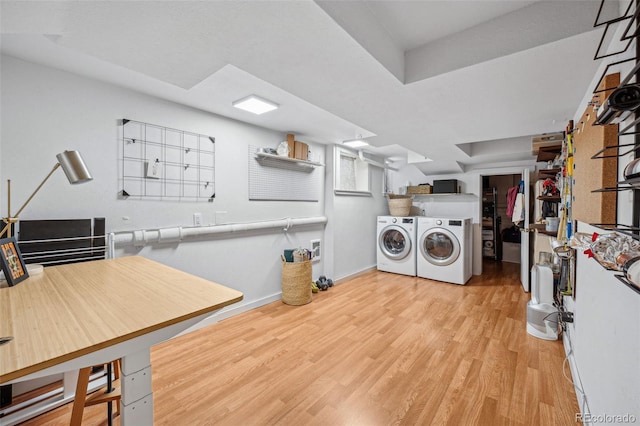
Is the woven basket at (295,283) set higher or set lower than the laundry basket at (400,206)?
lower

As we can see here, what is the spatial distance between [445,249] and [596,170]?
3.19 m

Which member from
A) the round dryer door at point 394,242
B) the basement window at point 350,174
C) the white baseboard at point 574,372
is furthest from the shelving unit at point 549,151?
the basement window at point 350,174

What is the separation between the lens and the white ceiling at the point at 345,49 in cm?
111

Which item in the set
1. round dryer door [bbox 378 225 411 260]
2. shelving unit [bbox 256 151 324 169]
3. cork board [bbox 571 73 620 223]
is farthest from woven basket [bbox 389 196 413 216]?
cork board [bbox 571 73 620 223]

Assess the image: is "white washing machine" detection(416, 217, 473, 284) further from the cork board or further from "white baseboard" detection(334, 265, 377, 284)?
the cork board

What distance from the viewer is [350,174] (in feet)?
15.0

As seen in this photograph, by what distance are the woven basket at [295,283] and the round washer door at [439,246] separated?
86.3 inches

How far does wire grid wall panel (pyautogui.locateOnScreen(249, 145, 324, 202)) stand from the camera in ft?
10.1

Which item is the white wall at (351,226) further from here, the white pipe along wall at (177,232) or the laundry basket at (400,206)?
the white pipe along wall at (177,232)

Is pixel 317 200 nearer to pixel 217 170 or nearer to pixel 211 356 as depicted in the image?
pixel 217 170

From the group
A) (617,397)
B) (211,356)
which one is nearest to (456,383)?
(617,397)

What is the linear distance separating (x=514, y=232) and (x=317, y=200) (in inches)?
179

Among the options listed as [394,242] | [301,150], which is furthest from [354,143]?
[394,242]

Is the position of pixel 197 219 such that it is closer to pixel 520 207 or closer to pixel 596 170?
pixel 596 170
